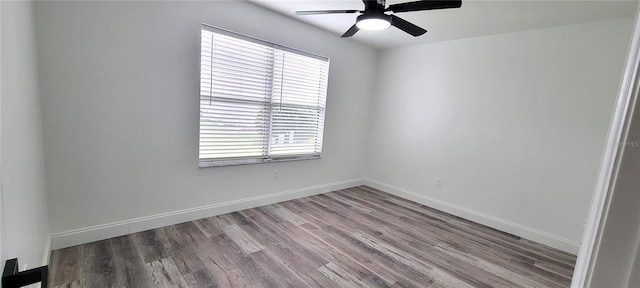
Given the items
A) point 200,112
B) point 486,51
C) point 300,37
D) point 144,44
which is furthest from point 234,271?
point 486,51

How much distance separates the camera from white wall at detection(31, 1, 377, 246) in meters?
2.04

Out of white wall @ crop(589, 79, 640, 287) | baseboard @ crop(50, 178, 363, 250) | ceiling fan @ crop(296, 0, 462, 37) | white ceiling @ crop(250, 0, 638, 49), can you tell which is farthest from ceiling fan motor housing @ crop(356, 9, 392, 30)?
baseboard @ crop(50, 178, 363, 250)

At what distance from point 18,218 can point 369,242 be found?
2485 mm

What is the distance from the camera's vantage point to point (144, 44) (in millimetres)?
2355

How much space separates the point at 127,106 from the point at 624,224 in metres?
2.93

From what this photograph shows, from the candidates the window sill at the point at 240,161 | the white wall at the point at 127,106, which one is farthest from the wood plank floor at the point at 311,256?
the window sill at the point at 240,161

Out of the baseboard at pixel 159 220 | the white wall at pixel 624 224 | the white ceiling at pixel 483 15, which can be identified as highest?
the white ceiling at pixel 483 15

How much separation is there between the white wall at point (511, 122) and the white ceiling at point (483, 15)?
0.20m

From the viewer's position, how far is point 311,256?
2365mm

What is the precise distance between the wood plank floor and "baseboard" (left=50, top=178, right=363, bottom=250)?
6cm

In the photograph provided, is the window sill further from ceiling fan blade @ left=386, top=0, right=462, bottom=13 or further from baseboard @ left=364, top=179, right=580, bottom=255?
ceiling fan blade @ left=386, top=0, right=462, bottom=13

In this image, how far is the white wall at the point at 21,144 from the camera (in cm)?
103

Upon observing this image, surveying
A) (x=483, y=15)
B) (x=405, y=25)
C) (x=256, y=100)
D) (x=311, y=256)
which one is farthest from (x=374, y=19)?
(x=311, y=256)

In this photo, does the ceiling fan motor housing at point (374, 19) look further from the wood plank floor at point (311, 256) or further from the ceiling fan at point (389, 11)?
the wood plank floor at point (311, 256)
